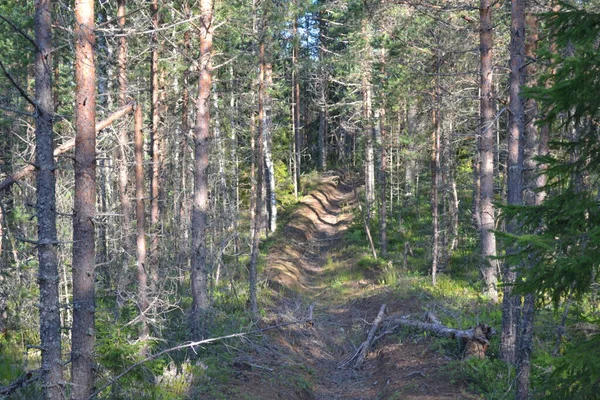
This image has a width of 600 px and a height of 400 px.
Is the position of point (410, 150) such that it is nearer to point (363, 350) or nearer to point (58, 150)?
point (363, 350)

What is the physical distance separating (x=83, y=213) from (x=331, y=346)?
29.5 ft

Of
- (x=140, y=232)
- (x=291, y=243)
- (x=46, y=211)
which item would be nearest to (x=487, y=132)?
(x=140, y=232)

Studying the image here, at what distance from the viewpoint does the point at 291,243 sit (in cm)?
2617

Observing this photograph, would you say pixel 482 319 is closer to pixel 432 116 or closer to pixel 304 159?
pixel 432 116

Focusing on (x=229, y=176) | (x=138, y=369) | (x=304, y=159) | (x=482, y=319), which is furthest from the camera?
(x=304, y=159)

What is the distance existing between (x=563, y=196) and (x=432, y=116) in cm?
1583

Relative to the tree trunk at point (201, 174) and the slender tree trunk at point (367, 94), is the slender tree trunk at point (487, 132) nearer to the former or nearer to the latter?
the tree trunk at point (201, 174)

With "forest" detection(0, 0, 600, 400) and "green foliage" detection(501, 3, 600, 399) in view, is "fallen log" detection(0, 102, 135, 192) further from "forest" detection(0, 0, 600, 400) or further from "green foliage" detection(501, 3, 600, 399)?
"green foliage" detection(501, 3, 600, 399)

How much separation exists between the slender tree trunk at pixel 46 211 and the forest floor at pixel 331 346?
2.59 m

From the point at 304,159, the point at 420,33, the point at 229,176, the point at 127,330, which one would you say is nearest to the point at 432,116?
the point at 420,33

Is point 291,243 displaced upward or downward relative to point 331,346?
upward

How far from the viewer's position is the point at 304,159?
51438mm

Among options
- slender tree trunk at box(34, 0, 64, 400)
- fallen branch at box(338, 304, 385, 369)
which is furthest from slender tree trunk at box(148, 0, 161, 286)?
slender tree trunk at box(34, 0, 64, 400)

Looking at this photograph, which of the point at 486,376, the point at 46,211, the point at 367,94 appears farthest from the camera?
the point at 367,94
